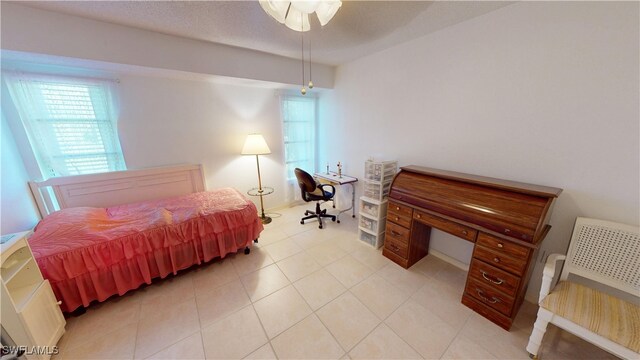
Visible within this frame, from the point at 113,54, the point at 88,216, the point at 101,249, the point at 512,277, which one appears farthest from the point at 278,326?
the point at 113,54

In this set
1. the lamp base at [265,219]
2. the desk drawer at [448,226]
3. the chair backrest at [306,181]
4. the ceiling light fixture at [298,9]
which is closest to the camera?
the ceiling light fixture at [298,9]

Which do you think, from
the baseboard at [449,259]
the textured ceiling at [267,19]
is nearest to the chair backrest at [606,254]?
the baseboard at [449,259]

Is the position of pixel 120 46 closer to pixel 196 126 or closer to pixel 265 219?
pixel 196 126

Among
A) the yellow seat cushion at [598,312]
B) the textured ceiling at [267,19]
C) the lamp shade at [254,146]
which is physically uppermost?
the textured ceiling at [267,19]

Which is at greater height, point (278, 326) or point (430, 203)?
point (430, 203)

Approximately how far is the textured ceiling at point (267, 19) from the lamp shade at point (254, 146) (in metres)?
1.14

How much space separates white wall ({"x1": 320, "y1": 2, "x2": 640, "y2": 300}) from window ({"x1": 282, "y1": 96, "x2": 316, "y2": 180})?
1579 mm

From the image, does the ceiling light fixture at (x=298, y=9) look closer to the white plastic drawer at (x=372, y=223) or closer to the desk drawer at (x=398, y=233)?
the desk drawer at (x=398, y=233)

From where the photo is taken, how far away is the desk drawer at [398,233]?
2.12 meters

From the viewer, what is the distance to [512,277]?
1472 millimetres

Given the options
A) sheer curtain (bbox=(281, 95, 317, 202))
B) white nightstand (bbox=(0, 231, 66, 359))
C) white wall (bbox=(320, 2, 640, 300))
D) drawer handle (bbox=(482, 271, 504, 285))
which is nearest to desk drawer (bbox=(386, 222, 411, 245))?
white wall (bbox=(320, 2, 640, 300))

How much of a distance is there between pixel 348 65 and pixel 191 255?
10.4 feet

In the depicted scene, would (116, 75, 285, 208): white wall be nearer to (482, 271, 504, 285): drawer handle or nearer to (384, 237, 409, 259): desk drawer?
(384, 237, 409, 259): desk drawer

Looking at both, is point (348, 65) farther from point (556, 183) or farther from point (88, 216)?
point (88, 216)
